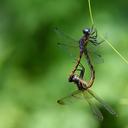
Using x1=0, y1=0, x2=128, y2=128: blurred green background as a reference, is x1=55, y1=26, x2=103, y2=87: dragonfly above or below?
below

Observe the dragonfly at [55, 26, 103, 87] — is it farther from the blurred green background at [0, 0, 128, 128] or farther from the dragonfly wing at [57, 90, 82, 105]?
the blurred green background at [0, 0, 128, 128]

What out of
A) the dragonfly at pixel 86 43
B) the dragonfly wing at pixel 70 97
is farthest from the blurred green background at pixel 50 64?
the dragonfly at pixel 86 43

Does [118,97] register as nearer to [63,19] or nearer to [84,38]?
[63,19]

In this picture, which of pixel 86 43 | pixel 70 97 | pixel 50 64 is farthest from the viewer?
pixel 50 64

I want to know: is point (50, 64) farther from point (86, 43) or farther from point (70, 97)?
point (86, 43)

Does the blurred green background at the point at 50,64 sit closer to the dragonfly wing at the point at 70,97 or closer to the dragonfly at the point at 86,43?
the dragonfly wing at the point at 70,97

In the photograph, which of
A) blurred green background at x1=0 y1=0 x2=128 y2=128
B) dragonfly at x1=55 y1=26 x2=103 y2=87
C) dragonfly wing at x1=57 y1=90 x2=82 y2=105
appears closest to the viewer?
dragonfly at x1=55 y1=26 x2=103 y2=87

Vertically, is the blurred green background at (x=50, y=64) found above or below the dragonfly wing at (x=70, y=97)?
above

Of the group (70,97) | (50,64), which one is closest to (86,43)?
(70,97)

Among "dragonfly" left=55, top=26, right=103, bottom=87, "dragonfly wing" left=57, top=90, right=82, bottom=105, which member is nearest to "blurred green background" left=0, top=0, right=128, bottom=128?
"dragonfly wing" left=57, top=90, right=82, bottom=105
